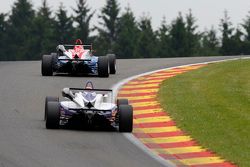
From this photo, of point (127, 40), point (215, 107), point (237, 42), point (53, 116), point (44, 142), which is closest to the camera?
point (44, 142)

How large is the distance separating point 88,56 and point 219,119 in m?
10.2

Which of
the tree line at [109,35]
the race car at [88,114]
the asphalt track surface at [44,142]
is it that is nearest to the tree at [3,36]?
the tree line at [109,35]

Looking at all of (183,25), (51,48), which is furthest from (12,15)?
(183,25)

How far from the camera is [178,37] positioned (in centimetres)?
9262

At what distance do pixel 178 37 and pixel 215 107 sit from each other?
239 feet

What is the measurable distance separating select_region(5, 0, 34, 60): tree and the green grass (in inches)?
2535

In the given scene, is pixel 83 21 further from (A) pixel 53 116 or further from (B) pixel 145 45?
(A) pixel 53 116

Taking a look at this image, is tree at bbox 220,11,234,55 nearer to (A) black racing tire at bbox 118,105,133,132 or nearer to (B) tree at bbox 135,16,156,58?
(B) tree at bbox 135,16,156,58

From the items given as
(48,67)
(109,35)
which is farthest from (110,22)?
(48,67)

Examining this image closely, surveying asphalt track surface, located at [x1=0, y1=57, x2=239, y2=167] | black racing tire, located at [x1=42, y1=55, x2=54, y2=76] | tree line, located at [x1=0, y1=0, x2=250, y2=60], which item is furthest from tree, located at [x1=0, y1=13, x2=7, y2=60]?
asphalt track surface, located at [x1=0, y1=57, x2=239, y2=167]

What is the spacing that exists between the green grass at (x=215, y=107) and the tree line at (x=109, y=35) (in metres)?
62.3

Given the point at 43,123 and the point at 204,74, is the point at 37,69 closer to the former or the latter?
the point at 204,74

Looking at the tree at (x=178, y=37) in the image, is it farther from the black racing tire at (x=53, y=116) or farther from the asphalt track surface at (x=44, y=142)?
the black racing tire at (x=53, y=116)

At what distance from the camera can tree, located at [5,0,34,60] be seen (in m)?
92.8
